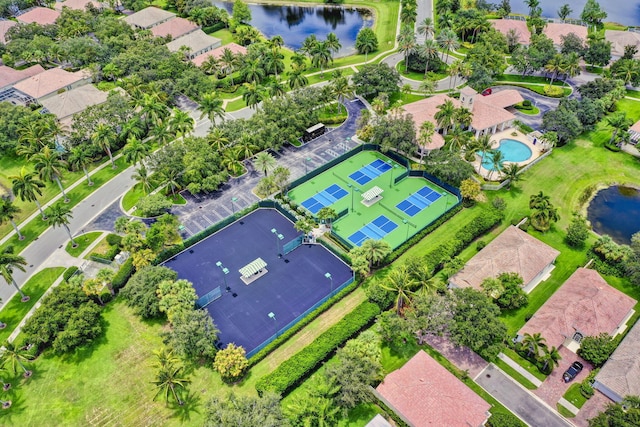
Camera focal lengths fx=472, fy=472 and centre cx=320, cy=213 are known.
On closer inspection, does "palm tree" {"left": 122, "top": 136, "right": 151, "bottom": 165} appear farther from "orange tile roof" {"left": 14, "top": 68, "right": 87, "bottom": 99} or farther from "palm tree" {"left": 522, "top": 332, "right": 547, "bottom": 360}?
"palm tree" {"left": 522, "top": 332, "right": 547, "bottom": 360}

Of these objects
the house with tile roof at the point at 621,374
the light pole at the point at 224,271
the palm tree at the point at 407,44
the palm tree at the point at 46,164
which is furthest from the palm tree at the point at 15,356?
the palm tree at the point at 407,44

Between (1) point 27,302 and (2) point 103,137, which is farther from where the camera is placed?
(2) point 103,137

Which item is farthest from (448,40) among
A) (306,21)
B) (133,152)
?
(133,152)

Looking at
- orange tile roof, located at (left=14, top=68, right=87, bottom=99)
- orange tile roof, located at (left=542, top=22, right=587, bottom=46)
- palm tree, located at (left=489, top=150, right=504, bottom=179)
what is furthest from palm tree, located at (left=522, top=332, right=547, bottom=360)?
orange tile roof, located at (left=14, top=68, right=87, bottom=99)

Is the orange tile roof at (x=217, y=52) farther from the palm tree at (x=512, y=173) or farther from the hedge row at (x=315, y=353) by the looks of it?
the hedge row at (x=315, y=353)

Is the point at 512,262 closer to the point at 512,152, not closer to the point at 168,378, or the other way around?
the point at 512,152

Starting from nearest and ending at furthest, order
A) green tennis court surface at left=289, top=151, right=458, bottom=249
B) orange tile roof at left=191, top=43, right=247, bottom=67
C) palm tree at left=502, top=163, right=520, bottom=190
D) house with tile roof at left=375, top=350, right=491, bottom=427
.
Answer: house with tile roof at left=375, top=350, right=491, bottom=427
green tennis court surface at left=289, top=151, right=458, bottom=249
palm tree at left=502, top=163, right=520, bottom=190
orange tile roof at left=191, top=43, right=247, bottom=67

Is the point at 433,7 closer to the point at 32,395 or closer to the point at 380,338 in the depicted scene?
the point at 380,338
